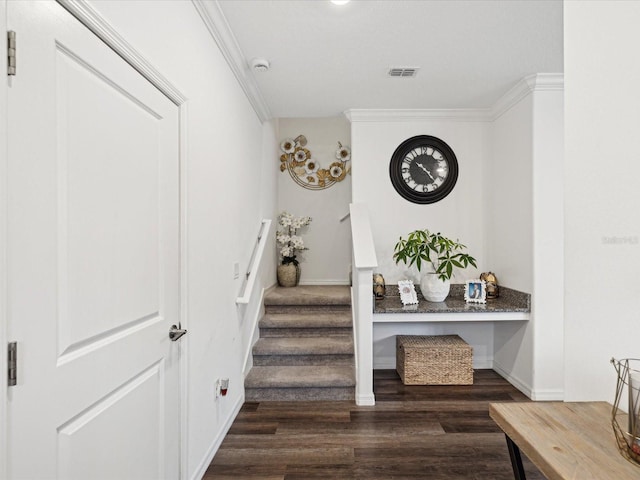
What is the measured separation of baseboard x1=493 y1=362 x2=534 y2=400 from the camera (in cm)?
319

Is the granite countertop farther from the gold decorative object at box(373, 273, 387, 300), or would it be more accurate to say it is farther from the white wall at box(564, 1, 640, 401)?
the white wall at box(564, 1, 640, 401)

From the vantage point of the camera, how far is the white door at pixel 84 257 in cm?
90

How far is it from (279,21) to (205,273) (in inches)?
59.4

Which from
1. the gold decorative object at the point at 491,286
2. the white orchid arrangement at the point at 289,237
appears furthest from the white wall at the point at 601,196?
the white orchid arrangement at the point at 289,237

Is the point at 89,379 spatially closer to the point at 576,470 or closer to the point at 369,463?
the point at 576,470

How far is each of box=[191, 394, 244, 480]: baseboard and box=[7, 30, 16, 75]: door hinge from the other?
1.87 m

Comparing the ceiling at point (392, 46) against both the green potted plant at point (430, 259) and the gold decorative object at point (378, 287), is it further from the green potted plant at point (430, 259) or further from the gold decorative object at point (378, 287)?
the gold decorative object at point (378, 287)

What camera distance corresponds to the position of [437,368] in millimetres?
3441

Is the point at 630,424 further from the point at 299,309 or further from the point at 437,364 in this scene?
the point at 299,309

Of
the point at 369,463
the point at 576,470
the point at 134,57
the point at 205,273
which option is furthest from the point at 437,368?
the point at 134,57

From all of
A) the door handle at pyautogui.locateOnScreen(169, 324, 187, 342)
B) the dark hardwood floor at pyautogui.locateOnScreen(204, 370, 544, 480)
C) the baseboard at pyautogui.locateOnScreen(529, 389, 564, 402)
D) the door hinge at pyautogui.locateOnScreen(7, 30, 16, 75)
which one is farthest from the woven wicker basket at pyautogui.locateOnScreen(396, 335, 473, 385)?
the door hinge at pyautogui.locateOnScreen(7, 30, 16, 75)

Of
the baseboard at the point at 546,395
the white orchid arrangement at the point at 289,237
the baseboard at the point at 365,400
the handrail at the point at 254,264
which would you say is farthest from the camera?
the white orchid arrangement at the point at 289,237

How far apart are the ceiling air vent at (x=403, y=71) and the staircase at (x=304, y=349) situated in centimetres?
203

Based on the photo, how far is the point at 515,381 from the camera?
3430 millimetres
